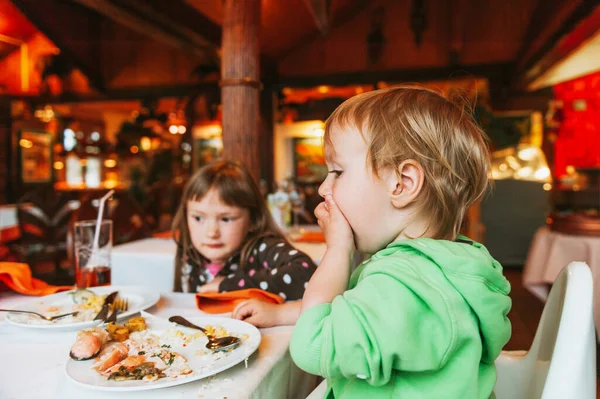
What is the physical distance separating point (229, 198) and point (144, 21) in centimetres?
422

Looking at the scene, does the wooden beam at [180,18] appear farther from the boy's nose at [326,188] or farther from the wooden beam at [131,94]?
the boy's nose at [326,188]

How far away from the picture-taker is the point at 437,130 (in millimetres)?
760

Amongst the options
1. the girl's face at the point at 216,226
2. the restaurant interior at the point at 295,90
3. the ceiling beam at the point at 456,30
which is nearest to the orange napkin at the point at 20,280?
the girl's face at the point at 216,226

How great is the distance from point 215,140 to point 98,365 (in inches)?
330

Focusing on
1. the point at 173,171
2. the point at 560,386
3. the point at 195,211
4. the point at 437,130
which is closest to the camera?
the point at 560,386

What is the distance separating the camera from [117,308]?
A: 3.30ft

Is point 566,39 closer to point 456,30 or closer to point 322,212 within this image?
point 456,30

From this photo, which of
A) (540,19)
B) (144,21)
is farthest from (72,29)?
(540,19)

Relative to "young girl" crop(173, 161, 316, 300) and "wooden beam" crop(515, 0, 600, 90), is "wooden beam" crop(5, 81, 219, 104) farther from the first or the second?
"young girl" crop(173, 161, 316, 300)

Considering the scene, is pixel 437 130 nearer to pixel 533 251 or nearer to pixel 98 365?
pixel 98 365

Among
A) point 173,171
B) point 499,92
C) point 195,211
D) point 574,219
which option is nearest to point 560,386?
point 195,211

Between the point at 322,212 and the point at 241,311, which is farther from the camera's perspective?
the point at 241,311

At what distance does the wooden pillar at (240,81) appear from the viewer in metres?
2.19

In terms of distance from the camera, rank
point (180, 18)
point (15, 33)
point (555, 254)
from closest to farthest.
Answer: point (555, 254) → point (180, 18) → point (15, 33)
